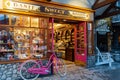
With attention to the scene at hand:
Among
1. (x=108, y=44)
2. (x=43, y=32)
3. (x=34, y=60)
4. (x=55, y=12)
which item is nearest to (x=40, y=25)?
(x=43, y=32)

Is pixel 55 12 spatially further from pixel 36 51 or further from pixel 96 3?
pixel 96 3

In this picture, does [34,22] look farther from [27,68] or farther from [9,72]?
[9,72]

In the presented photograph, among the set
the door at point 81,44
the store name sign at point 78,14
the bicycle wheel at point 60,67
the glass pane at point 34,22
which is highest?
the store name sign at point 78,14

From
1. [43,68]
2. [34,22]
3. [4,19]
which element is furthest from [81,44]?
[4,19]

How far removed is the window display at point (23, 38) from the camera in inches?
208

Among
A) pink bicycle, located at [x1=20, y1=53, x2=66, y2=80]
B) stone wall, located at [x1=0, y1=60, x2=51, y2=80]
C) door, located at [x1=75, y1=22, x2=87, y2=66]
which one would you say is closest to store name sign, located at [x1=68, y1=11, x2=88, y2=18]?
door, located at [x1=75, y1=22, x2=87, y2=66]

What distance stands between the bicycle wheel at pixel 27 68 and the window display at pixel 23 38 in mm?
273

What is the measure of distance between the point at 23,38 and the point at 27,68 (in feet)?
3.68

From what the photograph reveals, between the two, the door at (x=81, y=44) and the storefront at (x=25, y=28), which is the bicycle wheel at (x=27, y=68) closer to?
the storefront at (x=25, y=28)

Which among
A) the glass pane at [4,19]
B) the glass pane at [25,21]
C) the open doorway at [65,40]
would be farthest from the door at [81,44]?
the glass pane at [4,19]

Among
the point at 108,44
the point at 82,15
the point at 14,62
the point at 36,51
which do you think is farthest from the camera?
the point at 108,44

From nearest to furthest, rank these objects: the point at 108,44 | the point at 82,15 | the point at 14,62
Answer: the point at 14,62, the point at 82,15, the point at 108,44

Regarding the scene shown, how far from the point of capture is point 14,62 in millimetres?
5289

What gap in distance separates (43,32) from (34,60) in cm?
116
